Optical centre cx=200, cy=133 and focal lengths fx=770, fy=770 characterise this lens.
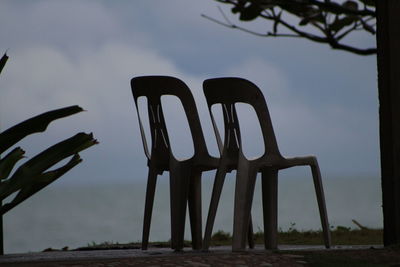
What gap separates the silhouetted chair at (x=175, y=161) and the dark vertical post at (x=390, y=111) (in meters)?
1.19

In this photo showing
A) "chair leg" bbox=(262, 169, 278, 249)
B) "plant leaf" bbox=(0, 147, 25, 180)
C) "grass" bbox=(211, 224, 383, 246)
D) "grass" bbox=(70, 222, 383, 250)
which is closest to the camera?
"plant leaf" bbox=(0, 147, 25, 180)

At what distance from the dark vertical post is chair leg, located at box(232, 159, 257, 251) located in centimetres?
92

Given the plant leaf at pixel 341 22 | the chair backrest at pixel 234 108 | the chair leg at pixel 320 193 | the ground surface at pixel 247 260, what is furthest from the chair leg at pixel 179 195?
the plant leaf at pixel 341 22

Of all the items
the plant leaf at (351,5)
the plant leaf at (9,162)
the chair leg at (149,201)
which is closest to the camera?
the plant leaf at (351,5)

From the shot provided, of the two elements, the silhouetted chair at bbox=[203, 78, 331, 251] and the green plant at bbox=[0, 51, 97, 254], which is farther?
the silhouetted chair at bbox=[203, 78, 331, 251]

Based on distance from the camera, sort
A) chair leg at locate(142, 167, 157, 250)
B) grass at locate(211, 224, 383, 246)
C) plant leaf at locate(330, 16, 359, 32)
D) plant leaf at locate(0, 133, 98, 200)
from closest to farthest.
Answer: plant leaf at locate(330, 16, 359, 32) → plant leaf at locate(0, 133, 98, 200) → chair leg at locate(142, 167, 157, 250) → grass at locate(211, 224, 383, 246)

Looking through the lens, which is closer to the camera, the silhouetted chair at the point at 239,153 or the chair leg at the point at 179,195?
the silhouetted chair at the point at 239,153

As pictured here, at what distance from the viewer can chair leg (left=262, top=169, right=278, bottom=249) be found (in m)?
5.43

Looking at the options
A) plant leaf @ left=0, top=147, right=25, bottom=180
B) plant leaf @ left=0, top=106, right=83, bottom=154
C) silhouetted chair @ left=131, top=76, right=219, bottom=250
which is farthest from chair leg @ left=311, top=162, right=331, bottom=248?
plant leaf @ left=0, top=147, right=25, bottom=180

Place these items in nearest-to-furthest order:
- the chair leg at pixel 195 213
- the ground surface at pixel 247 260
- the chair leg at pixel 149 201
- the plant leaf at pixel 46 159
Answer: the ground surface at pixel 247 260 < the plant leaf at pixel 46 159 < the chair leg at pixel 149 201 < the chair leg at pixel 195 213

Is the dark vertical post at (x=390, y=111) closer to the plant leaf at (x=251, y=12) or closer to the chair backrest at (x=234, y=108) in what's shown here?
the chair backrest at (x=234, y=108)

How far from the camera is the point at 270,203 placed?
5.48 m

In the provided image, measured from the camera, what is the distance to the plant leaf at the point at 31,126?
444cm

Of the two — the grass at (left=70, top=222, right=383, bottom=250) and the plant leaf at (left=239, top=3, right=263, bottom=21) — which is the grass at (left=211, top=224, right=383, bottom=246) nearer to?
the grass at (left=70, top=222, right=383, bottom=250)
